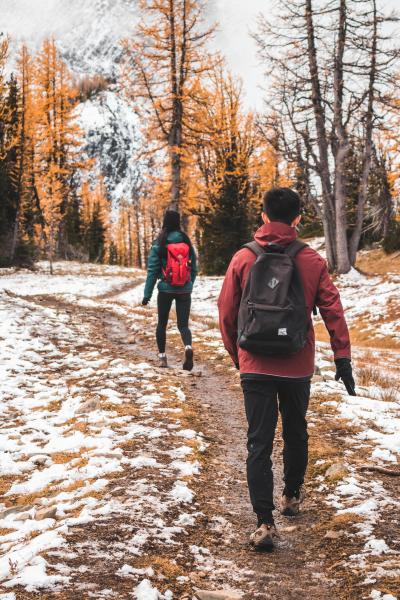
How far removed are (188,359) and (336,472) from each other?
426cm

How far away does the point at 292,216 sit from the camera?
10.9 feet

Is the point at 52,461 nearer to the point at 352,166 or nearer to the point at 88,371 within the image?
the point at 88,371

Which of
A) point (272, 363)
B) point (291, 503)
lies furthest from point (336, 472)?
point (272, 363)

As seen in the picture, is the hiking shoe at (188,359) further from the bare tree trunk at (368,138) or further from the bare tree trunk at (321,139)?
the bare tree trunk at (368,138)

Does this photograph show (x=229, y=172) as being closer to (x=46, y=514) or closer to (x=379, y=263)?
(x=379, y=263)

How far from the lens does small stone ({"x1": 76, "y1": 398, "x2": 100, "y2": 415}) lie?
19.9 feet

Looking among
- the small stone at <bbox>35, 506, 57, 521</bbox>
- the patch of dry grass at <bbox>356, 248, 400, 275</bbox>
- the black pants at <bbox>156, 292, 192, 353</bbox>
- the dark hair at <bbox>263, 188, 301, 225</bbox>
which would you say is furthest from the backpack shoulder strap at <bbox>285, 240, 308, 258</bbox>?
the patch of dry grass at <bbox>356, 248, 400, 275</bbox>

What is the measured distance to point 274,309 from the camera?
3.03 meters

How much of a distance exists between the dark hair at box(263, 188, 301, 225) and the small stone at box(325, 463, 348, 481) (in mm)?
2181

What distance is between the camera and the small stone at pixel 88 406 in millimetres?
6055

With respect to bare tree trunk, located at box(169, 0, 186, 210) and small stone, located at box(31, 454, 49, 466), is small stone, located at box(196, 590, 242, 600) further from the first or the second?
bare tree trunk, located at box(169, 0, 186, 210)

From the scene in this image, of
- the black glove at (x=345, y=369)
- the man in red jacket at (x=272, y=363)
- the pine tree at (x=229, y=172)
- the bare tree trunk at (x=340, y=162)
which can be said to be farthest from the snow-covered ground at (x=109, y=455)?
the pine tree at (x=229, y=172)

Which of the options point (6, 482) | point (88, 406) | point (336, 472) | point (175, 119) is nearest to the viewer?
point (336, 472)

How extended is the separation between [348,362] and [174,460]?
79.5 inches
